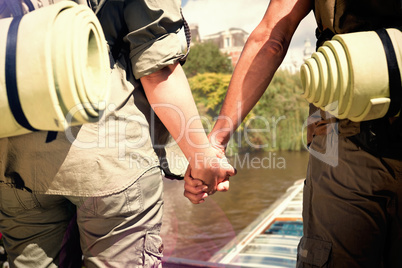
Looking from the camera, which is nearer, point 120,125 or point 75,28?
point 75,28

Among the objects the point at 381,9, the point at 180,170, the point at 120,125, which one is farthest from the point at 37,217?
the point at 381,9

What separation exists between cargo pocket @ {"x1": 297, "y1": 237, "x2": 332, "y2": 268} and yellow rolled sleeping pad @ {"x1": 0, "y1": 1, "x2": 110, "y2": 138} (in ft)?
2.90

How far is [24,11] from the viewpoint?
966 millimetres

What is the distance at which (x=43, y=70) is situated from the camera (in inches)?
28.5

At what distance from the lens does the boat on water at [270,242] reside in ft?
16.0

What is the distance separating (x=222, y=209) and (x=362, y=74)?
1986 centimetres

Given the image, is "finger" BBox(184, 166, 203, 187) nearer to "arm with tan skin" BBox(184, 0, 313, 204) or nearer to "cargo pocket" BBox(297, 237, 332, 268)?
"arm with tan skin" BBox(184, 0, 313, 204)

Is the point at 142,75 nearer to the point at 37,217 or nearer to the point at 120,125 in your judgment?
the point at 120,125

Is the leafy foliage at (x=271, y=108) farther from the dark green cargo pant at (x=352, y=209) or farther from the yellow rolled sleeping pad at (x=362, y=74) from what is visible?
the yellow rolled sleeping pad at (x=362, y=74)

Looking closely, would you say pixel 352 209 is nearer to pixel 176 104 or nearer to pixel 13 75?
pixel 176 104

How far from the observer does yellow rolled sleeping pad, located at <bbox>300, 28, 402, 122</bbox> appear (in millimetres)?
935

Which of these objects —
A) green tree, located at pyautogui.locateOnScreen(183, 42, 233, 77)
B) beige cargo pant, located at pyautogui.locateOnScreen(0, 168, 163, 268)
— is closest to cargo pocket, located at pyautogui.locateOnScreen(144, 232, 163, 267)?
beige cargo pant, located at pyautogui.locateOnScreen(0, 168, 163, 268)

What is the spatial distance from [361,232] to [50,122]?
94 cm

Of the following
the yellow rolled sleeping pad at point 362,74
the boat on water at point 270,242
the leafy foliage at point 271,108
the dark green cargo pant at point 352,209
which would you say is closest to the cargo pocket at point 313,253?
the dark green cargo pant at point 352,209
